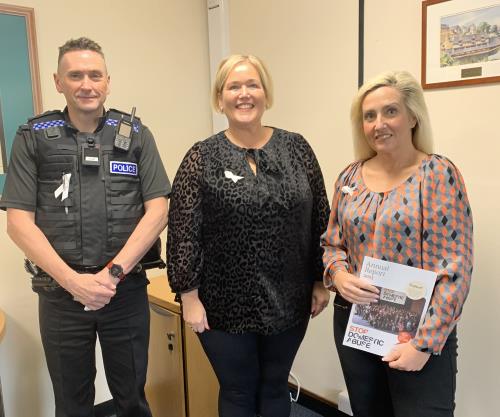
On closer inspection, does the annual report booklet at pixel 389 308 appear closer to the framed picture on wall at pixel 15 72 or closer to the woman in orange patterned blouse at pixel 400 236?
the woman in orange patterned blouse at pixel 400 236

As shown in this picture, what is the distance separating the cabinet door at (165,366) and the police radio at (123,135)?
0.87 metres

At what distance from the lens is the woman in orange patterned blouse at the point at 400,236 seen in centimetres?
126

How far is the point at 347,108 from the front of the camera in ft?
7.27

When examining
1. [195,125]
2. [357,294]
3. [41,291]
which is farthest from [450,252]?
[195,125]

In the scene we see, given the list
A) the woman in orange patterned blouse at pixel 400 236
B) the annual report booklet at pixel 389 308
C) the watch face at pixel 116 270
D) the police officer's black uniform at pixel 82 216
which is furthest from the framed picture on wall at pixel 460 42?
the watch face at pixel 116 270

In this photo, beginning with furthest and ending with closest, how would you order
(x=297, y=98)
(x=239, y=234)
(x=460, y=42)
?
(x=297, y=98) → (x=460, y=42) → (x=239, y=234)

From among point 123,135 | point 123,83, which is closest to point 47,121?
point 123,135

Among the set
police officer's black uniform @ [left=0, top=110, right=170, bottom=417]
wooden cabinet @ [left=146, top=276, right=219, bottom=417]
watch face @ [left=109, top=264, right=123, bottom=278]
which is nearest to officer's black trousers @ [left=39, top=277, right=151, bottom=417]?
police officer's black uniform @ [left=0, top=110, right=170, bottom=417]

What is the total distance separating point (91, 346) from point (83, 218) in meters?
0.46

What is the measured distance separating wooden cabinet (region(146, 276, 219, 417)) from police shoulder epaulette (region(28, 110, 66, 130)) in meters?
0.95

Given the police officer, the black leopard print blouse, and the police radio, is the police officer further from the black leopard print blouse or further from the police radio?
the black leopard print blouse

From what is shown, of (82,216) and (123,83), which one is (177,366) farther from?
(123,83)

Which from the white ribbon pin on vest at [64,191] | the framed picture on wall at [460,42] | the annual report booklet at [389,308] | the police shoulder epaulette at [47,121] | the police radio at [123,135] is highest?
the framed picture on wall at [460,42]

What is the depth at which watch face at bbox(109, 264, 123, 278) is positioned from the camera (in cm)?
155
